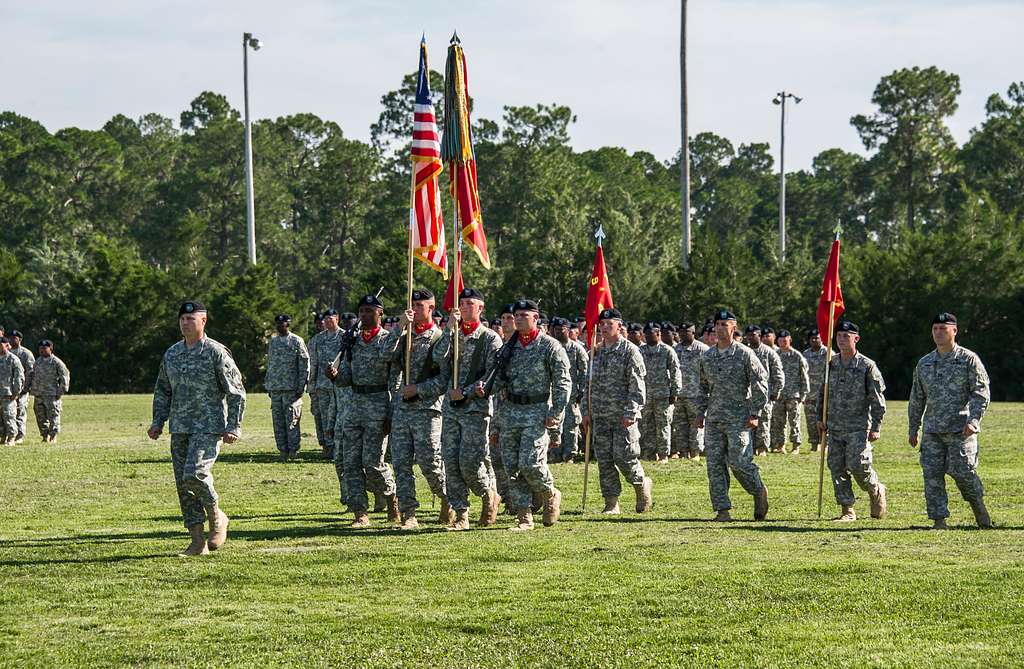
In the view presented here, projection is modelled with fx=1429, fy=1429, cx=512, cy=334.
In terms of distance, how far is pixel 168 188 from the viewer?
82750mm

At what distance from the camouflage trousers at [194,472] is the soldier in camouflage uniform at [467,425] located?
7.76 ft

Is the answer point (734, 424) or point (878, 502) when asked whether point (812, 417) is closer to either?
point (878, 502)

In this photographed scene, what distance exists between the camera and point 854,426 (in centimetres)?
1507

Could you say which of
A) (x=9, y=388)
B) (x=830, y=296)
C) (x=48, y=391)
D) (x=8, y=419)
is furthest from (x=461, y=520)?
(x=48, y=391)

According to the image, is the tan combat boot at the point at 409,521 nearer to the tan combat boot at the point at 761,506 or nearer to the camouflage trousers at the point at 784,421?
the tan combat boot at the point at 761,506

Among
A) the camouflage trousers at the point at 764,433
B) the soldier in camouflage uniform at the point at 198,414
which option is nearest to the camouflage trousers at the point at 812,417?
the camouflage trousers at the point at 764,433

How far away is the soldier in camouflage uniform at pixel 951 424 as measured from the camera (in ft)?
45.2

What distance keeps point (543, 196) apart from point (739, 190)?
37.9 metres

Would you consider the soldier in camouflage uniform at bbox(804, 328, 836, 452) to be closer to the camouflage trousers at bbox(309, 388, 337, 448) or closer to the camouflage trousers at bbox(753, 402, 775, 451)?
the camouflage trousers at bbox(753, 402, 775, 451)

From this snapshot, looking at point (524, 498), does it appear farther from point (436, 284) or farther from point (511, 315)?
point (436, 284)

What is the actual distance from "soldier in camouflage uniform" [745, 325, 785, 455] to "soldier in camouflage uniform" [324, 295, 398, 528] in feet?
34.3

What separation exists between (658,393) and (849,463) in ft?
24.2

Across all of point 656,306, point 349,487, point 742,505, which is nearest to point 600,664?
point 349,487

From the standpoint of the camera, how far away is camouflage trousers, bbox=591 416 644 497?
1557cm
